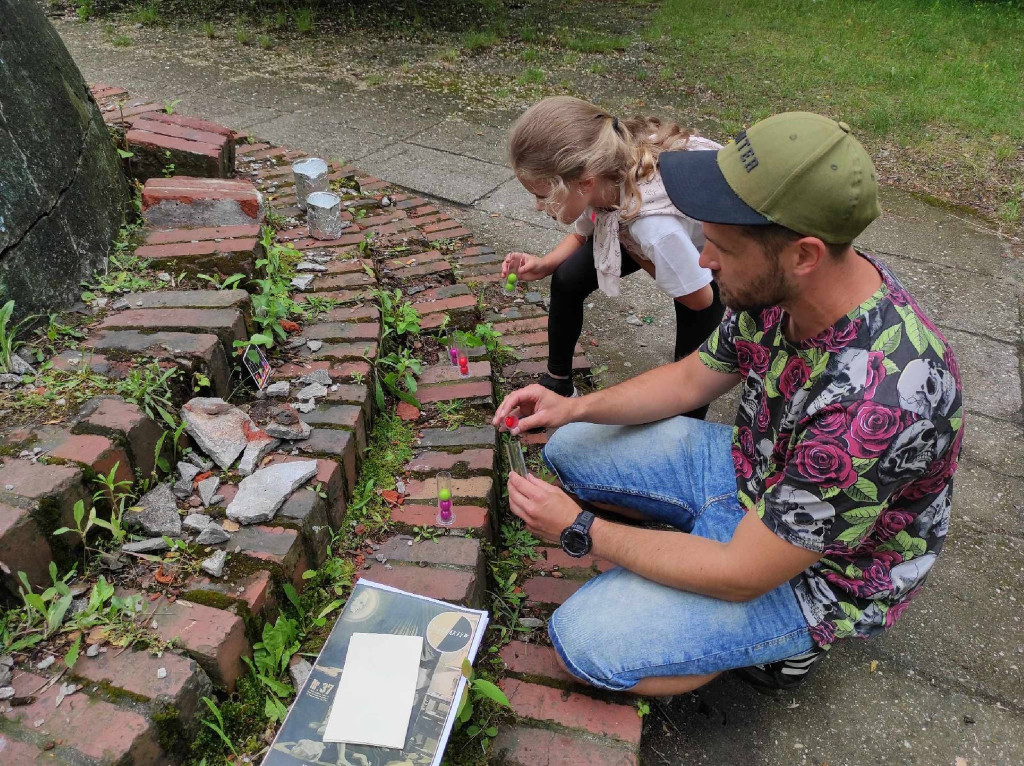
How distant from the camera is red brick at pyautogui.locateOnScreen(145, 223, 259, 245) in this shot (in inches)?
97.1

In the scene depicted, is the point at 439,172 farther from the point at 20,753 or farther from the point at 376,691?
the point at 20,753

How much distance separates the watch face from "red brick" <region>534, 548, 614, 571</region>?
0.31 metres

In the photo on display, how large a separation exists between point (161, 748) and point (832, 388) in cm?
151

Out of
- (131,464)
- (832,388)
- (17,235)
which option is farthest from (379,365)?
(832,388)

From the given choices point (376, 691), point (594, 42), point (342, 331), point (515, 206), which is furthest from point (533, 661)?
point (594, 42)

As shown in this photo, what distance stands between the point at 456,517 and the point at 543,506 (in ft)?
1.07

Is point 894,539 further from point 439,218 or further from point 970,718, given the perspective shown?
point 439,218

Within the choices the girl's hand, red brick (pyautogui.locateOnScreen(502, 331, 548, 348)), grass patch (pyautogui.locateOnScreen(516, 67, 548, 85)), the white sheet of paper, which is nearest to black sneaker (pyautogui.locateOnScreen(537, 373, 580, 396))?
red brick (pyautogui.locateOnScreen(502, 331, 548, 348))

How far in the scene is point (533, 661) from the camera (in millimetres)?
1818

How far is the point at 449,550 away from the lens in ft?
6.30

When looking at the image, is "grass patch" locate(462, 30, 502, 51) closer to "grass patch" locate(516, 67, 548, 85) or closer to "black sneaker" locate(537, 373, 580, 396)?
"grass patch" locate(516, 67, 548, 85)

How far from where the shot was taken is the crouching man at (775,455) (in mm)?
1425

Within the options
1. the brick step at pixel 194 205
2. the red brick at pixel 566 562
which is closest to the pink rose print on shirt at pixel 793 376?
the red brick at pixel 566 562

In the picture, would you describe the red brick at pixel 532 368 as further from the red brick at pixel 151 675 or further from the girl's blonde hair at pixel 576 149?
the red brick at pixel 151 675
